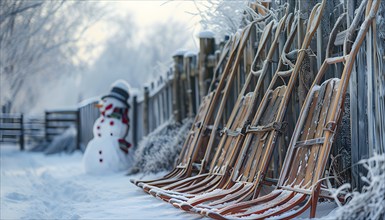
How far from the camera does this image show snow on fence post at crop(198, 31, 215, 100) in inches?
317

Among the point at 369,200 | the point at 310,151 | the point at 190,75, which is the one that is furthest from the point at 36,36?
the point at 369,200

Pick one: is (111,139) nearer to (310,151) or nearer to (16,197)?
(16,197)

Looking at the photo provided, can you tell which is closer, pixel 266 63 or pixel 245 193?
pixel 245 193

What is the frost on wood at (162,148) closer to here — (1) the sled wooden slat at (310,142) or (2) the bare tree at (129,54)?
(1) the sled wooden slat at (310,142)

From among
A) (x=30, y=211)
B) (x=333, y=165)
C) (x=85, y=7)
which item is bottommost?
(x=30, y=211)

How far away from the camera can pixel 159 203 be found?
547cm

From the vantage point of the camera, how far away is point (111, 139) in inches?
373

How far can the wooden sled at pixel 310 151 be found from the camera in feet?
13.1

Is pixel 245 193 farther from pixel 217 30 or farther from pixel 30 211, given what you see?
pixel 217 30

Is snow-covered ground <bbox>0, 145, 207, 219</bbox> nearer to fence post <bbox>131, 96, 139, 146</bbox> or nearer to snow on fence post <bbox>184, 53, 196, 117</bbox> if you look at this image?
snow on fence post <bbox>184, 53, 196, 117</bbox>

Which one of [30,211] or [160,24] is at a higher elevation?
[160,24]

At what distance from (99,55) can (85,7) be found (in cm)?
2548

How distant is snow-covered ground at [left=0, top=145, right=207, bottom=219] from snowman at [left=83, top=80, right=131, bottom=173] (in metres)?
0.29

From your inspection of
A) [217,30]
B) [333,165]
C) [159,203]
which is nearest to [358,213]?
[333,165]
